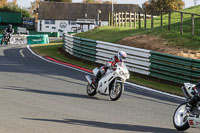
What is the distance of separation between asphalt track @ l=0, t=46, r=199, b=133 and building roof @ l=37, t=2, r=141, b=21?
93888 mm

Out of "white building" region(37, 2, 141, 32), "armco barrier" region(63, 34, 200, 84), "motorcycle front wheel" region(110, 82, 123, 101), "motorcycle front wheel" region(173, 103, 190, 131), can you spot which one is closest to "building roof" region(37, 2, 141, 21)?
"white building" region(37, 2, 141, 32)

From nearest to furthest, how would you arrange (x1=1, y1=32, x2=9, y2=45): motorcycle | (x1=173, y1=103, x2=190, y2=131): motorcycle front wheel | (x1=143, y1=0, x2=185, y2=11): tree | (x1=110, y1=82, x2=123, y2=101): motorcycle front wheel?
1. (x1=173, y1=103, x2=190, y2=131): motorcycle front wheel
2. (x1=110, y1=82, x2=123, y2=101): motorcycle front wheel
3. (x1=1, y1=32, x2=9, y2=45): motorcycle
4. (x1=143, y1=0, x2=185, y2=11): tree

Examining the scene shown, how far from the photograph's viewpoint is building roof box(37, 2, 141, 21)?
11100 centimetres

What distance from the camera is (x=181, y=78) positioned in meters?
17.4

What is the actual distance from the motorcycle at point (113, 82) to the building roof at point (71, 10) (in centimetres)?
9729

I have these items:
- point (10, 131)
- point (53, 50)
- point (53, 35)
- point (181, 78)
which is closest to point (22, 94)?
point (10, 131)

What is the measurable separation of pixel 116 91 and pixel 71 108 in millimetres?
2130

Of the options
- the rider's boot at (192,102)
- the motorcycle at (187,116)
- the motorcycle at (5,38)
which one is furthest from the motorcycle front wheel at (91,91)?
the motorcycle at (5,38)

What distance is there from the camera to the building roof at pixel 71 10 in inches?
4370

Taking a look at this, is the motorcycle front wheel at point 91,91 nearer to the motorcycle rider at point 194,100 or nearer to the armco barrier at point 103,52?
the motorcycle rider at point 194,100

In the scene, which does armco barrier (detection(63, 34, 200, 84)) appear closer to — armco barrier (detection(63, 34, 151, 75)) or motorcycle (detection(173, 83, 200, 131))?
armco barrier (detection(63, 34, 151, 75))

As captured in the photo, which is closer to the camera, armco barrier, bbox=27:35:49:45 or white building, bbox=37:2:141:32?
armco barrier, bbox=27:35:49:45

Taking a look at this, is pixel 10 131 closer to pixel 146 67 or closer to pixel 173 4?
pixel 146 67

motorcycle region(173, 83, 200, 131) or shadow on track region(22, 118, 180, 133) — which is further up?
motorcycle region(173, 83, 200, 131)
